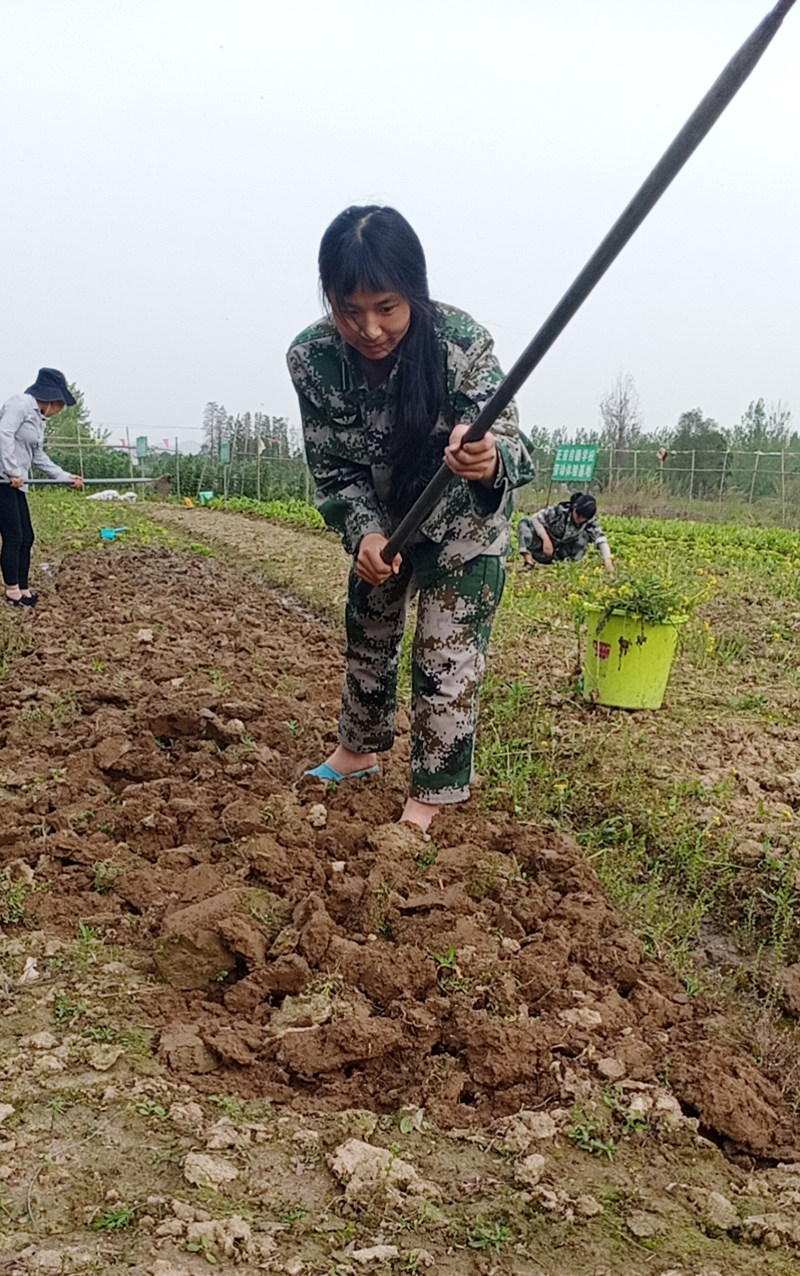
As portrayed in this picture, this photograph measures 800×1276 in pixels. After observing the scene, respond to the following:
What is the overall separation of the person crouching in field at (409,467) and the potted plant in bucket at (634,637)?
1816 millimetres

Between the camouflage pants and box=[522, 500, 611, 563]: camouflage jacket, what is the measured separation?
5972 mm

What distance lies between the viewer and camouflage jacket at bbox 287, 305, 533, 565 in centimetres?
288

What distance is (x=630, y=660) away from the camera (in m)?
4.89

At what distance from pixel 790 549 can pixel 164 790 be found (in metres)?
11.8

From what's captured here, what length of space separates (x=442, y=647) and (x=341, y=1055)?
1.24 meters

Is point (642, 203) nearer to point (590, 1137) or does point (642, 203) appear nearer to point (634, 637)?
point (590, 1137)

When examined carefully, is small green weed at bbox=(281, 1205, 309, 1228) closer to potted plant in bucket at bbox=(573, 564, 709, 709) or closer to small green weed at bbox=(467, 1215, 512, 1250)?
small green weed at bbox=(467, 1215, 512, 1250)

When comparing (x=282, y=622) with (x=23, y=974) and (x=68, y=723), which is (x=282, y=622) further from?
(x=23, y=974)

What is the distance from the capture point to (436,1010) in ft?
7.21

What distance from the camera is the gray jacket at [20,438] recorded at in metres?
7.38

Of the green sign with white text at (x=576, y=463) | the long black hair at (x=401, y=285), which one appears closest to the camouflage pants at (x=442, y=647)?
the long black hair at (x=401, y=285)

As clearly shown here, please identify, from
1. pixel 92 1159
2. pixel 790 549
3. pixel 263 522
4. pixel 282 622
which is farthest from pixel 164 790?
pixel 263 522

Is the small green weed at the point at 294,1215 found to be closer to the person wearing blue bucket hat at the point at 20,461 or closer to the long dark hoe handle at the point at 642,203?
the long dark hoe handle at the point at 642,203

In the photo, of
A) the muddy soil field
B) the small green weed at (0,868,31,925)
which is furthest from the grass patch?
the small green weed at (0,868,31,925)
